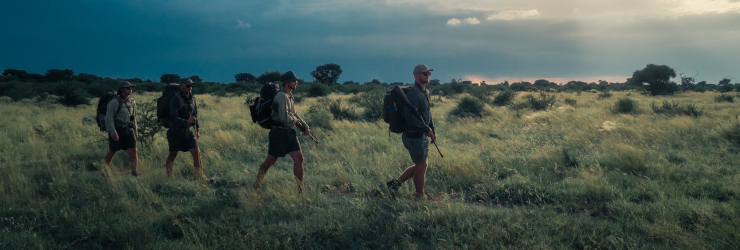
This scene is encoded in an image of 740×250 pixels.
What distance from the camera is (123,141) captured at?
19.3 ft

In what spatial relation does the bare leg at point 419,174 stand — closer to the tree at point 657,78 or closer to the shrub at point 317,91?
the shrub at point 317,91

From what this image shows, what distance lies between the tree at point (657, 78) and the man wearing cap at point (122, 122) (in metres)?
37.7

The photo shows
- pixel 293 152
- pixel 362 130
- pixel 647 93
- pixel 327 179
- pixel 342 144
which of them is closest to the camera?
pixel 293 152

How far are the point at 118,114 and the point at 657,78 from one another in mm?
42018

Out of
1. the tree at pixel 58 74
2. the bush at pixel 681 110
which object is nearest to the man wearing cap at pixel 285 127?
the bush at pixel 681 110

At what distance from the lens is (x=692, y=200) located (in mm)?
4184

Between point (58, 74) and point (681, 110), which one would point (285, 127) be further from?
point (58, 74)

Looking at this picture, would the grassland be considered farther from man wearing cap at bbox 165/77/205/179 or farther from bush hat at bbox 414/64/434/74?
bush hat at bbox 414/64/434/74

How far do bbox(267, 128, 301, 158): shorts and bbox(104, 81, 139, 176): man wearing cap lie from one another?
2800 mm


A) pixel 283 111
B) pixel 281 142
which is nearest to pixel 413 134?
pixel 283 111

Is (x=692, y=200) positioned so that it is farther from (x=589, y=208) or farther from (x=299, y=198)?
(x=299, y=198)

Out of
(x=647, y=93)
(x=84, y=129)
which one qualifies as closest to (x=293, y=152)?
(x=84, y=129)

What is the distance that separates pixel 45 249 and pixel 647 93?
4020 cm

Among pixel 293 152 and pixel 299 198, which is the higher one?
pixel 293 152
